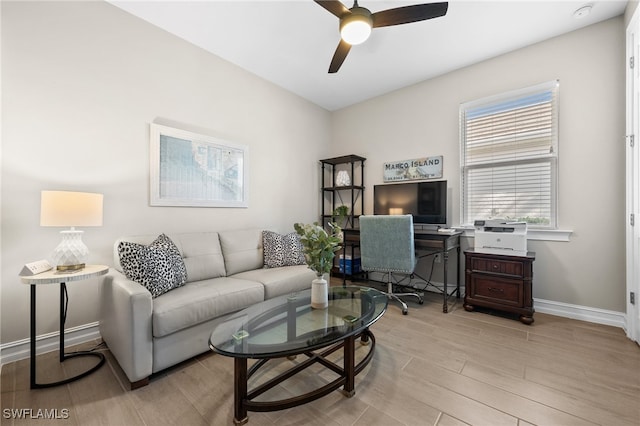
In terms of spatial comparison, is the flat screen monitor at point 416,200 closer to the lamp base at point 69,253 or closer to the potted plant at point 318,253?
the potted plant at point 318,253

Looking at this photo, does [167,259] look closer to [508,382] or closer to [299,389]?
[299,389]

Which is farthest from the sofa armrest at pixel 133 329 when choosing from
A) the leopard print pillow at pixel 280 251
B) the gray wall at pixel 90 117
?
the leopard print pillow at pixel 280 251

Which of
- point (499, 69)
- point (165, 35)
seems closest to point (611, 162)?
point (499, 69)

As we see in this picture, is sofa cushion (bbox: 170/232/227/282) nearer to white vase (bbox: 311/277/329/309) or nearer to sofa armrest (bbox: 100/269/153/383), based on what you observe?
sofa armrest (bbox: 100/269/153/383)

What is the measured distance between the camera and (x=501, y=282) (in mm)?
2514

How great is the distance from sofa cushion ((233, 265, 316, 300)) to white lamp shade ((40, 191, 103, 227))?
3.97 feet

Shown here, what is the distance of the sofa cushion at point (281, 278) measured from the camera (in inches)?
90.4

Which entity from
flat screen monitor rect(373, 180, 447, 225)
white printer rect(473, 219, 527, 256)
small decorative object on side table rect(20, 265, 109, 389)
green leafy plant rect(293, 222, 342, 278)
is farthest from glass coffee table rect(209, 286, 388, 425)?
flat screen monitor rect(373, 180, 447, 225)

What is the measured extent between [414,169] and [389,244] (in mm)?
1310

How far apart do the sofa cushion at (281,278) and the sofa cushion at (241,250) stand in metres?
0.11

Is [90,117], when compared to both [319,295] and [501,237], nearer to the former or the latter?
[319,295]

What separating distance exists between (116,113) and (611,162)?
4377 mm

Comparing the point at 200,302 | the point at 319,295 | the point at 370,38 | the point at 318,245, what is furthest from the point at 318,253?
the point at 370,38

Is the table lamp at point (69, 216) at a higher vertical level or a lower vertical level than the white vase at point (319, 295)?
higher
